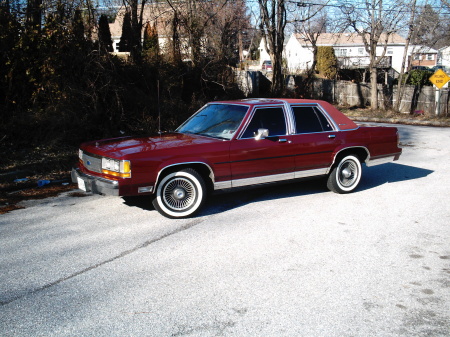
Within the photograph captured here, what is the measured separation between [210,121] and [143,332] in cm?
421

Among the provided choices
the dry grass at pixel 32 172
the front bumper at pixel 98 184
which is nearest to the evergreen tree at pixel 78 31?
the dry grass at pixel 32 172

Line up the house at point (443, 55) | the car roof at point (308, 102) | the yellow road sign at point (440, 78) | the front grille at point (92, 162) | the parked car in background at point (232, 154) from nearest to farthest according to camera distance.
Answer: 1. the parked car in background at point (232, 154)
2. the front grille at point (92, 162)
3. the car roof at point (308, 102)
4. the yellow road sign at point (440, 78)
5. the house at point (443, 55)

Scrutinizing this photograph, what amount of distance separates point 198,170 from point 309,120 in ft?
7.18

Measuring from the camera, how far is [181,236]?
5.30 meters

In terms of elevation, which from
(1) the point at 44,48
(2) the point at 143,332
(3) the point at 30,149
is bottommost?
(2) the point at 143,332

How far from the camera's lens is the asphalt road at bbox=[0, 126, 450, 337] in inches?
132

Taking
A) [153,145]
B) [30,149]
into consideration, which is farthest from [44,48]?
[153,145]

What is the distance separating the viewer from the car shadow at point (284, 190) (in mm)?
6647

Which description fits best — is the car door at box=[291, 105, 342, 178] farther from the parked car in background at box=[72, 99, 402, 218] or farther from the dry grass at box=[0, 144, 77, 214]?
the dry grass at box=[0, 144, 77, 214]

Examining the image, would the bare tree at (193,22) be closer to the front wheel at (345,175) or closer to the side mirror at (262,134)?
the front wheel at (345,175)

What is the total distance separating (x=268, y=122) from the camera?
6707 millimetres

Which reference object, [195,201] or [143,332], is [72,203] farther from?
[143,332]

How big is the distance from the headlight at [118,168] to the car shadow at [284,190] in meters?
1.06

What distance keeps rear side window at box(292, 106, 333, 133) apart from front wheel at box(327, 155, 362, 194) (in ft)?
2.26
